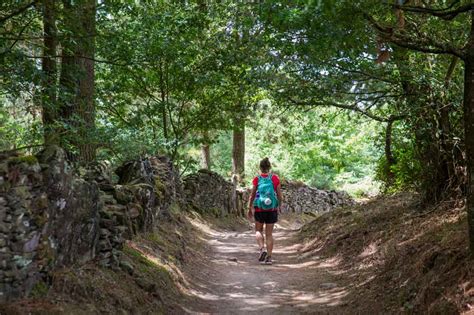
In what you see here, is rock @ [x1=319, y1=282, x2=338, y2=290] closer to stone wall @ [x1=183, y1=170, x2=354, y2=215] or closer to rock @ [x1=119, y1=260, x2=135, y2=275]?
rock @ [x1=119, y1=260, x2=135, y2=275]

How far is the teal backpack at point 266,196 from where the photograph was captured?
8773 millimetres

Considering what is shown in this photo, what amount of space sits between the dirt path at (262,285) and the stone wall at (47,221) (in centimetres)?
149

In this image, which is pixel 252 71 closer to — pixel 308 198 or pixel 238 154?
pixel 238 154

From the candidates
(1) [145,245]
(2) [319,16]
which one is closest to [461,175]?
(2) [319,16]

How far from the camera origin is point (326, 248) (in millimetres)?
9617

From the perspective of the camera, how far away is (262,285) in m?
7.33

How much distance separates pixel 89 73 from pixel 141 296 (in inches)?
231

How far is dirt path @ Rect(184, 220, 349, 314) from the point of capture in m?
6.22

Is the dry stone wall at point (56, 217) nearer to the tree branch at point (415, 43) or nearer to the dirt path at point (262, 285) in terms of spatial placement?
the dirt path at point (262, 285)

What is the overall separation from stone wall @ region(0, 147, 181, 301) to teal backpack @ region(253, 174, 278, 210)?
3.01m

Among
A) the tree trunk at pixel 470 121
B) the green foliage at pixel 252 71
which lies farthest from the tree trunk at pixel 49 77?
the tree trunk at pixel 470 121

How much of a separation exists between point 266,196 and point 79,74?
384 cm

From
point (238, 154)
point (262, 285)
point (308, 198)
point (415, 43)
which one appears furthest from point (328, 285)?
point (308, 198)

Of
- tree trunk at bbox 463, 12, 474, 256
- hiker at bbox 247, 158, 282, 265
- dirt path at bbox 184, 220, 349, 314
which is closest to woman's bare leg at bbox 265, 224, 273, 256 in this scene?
hiker at bbox 247, 158, 282, 265
